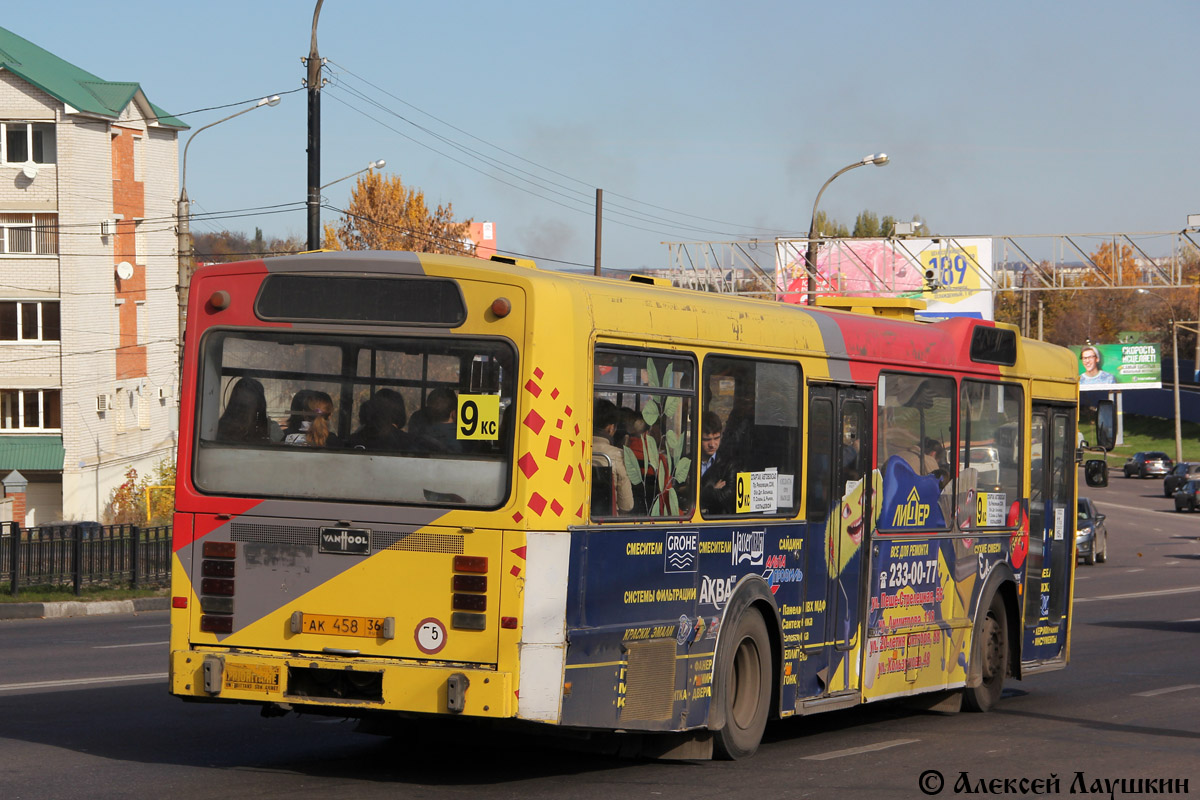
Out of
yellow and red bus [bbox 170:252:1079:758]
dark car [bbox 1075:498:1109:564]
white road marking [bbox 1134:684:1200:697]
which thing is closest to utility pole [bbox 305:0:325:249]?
white road marking [bbox 1134:684:1200:697]

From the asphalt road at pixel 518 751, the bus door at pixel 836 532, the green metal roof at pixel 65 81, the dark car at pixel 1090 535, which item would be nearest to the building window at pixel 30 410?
the green metal roof at pixel 65 81

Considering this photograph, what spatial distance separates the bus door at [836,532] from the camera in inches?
405

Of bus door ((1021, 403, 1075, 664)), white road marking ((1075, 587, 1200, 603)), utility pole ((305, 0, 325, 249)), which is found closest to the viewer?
bus door ((1021, 403, 1075, 664))

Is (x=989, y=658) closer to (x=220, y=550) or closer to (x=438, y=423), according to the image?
(x=438, y=423)

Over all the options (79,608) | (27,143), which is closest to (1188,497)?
(27,143)

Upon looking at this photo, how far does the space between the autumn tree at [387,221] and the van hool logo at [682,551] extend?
203 ft

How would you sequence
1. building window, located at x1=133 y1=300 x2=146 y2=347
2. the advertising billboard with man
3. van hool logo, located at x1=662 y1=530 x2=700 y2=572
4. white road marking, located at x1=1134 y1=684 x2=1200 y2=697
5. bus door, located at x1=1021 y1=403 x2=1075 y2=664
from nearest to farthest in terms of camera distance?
van hool logo, located at x1=662 y1=530 x2=700 y2=572 < bus door, located at x1=1021 y1=403 x2=1075 y2=664 < white road marking, located at x1=1134 y1=684 x2=1200 y2=697 < building window, located at x1=133 y1=300 x2=146 y2=347 < the advertising billboard with man

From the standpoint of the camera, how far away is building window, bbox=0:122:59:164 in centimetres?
4706

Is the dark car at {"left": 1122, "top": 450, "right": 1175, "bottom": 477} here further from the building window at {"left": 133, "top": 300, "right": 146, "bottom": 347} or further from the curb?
the curb

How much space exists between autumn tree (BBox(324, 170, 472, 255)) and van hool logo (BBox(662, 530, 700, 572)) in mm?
61806

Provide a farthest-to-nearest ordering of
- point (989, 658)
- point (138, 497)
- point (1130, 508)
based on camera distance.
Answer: point (1130, 508), point (138, 497), point (989, 658)

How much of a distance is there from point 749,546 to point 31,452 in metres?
41.5

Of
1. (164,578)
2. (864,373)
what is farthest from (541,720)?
(164,578)

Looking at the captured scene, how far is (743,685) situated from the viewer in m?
9.59
